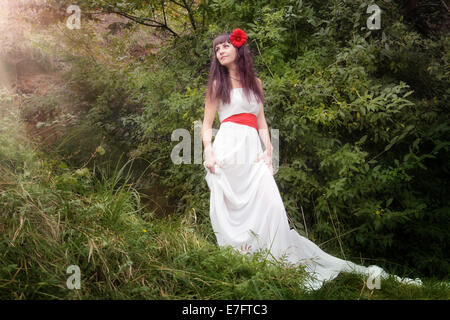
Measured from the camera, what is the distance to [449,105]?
385 cm

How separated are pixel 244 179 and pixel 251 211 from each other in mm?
265

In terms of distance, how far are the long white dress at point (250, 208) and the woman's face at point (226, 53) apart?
253mm

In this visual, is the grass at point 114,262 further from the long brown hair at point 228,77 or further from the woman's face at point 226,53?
the woman's face at point 226,53

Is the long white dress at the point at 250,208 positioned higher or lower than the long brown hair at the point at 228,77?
lower

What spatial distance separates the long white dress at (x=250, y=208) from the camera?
2.87 metres

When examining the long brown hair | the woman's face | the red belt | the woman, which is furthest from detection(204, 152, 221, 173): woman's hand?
the woman's face

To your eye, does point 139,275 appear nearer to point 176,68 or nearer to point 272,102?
point 272,102

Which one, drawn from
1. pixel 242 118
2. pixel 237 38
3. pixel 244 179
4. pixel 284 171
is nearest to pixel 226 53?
pixel 237 38

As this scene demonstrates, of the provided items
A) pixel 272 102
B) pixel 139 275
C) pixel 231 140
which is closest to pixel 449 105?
pixel 272 102

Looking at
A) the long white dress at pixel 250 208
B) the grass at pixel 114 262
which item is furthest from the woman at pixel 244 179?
the grass at pixel 114 262

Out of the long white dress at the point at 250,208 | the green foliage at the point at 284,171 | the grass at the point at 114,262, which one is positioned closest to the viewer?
the grass at the point at 114,262

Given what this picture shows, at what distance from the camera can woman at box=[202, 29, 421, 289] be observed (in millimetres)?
2875

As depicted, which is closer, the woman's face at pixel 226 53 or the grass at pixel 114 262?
the grass at pixel 114 262

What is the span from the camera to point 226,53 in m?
3.11
